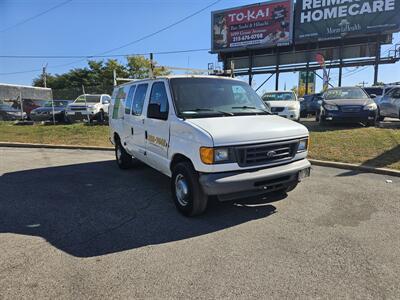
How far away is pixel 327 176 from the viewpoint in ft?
22.4

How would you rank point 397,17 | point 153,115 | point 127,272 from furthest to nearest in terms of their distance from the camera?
point 397,17 < point 153,115 < point 127,272

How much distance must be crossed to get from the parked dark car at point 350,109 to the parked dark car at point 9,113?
63.0 feet

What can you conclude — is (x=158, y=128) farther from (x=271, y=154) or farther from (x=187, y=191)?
(x=271, y=154)

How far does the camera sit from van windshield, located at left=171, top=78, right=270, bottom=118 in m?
4.91

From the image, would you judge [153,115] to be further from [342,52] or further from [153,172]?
[342,52]

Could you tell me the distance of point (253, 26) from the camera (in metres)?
39.4

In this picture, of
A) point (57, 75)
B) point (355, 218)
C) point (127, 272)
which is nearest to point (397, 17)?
point (355, 218)

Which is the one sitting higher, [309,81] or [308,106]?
[309,81]

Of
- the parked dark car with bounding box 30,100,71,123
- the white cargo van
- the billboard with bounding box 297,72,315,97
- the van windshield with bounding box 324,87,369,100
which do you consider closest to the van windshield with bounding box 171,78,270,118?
the white cargo van

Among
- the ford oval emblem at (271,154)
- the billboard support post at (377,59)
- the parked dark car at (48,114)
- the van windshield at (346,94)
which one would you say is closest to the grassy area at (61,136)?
the parked dark car at (48,114)

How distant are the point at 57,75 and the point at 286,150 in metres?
70.8

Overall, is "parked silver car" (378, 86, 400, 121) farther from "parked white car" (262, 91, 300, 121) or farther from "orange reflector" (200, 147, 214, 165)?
"orange reflector" (200, 147, 214, 165)

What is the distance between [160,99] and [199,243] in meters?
2.54

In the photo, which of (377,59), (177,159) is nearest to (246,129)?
(177,159)
